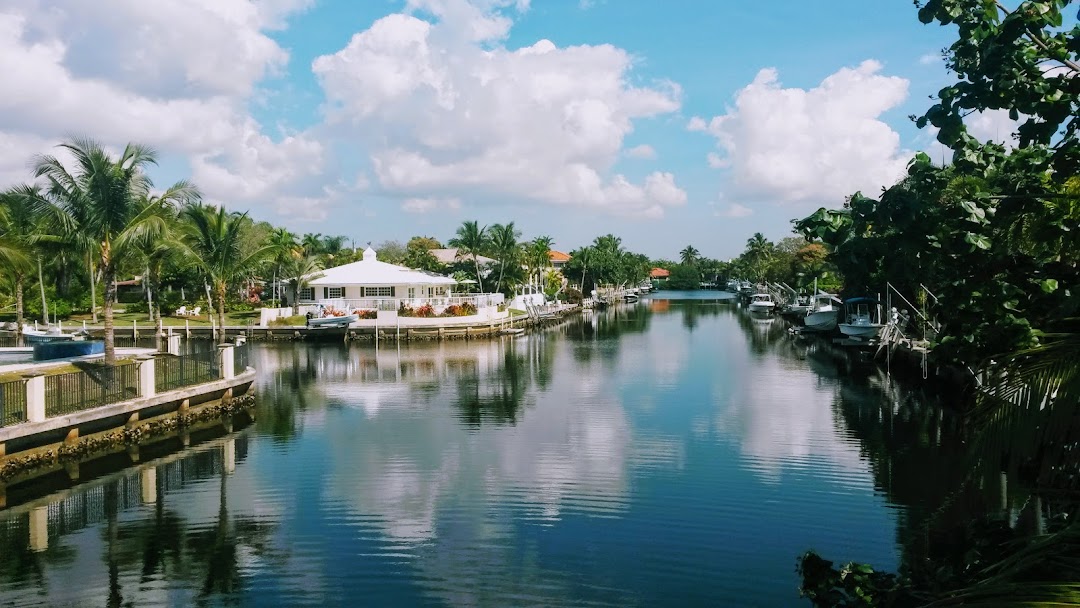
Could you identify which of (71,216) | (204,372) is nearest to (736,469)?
(204,372)

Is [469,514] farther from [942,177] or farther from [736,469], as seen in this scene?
[942,177]

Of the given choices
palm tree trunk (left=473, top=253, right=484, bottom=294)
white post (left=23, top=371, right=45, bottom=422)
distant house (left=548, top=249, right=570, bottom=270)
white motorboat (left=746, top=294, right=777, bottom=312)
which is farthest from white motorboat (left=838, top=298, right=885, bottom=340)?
distant house (left=548, top=249, right=570, bottom=270)

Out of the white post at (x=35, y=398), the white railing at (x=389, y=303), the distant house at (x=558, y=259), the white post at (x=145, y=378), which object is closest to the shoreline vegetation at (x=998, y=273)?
Answer: the white post at (x=35, y=398)

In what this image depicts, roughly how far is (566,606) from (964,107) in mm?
7677

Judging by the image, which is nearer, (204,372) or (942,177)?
(942,177)

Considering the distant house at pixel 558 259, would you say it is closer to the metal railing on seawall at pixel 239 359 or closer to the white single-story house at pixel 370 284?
the white single-story house at pixel 370 284

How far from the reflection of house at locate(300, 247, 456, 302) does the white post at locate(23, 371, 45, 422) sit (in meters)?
44.6

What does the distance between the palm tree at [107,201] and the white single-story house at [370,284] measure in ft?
124

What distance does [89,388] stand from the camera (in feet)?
65.7

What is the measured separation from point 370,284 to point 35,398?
149 ft

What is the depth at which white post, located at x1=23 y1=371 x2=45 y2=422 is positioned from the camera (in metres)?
17.7

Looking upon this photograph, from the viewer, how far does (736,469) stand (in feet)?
62.1

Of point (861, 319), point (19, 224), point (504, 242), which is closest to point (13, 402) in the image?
point (19, 224)

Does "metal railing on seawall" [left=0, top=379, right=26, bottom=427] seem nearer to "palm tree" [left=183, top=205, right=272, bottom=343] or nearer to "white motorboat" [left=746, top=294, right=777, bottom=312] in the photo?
"palm tree" [left=183, top=205, right=272, bottom=343]
